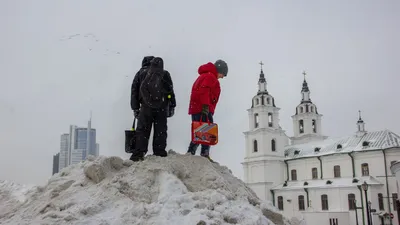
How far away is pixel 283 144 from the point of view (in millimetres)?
50000

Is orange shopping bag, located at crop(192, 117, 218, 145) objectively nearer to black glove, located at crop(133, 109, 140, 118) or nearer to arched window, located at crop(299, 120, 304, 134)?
black glove, located at crop(133, 109, 140, 118)

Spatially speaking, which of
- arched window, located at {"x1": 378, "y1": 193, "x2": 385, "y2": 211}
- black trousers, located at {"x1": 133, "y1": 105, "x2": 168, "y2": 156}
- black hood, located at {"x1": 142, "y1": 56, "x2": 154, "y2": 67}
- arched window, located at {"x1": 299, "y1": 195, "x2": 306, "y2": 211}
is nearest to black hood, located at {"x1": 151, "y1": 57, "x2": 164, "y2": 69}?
black hood, located at {"x1": 142, "y1": 56, "x2": 154, "y2": 67}

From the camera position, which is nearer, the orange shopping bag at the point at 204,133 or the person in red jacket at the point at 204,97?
the orange shopping bag at the point at 204,133

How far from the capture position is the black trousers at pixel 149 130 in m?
5.83

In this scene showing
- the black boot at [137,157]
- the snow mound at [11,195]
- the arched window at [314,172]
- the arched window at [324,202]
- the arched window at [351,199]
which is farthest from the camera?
the arched window at [314,172]

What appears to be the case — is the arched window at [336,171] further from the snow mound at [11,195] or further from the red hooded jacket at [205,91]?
the snow mound at [11,195]

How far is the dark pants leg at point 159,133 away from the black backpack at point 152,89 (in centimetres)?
19

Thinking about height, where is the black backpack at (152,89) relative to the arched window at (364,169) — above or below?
below

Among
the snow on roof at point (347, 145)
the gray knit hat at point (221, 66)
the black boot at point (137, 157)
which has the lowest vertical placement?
the black boot at point (137, 157)

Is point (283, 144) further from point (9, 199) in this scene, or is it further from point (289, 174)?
point (9, 199)

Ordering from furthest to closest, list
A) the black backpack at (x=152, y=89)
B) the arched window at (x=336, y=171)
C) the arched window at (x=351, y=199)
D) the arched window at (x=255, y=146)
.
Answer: the arched window at (x=255, y=146), the arched window at (x=336, y=171), the arched window at (x=351, y=199), the black backpack at (x=152, y=89)

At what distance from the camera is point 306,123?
54344 millimetres

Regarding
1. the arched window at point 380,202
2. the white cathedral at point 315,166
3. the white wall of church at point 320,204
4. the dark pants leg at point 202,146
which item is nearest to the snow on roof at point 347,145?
the white cathedral at point 315,166

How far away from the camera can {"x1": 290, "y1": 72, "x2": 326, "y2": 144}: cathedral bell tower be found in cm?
5409
